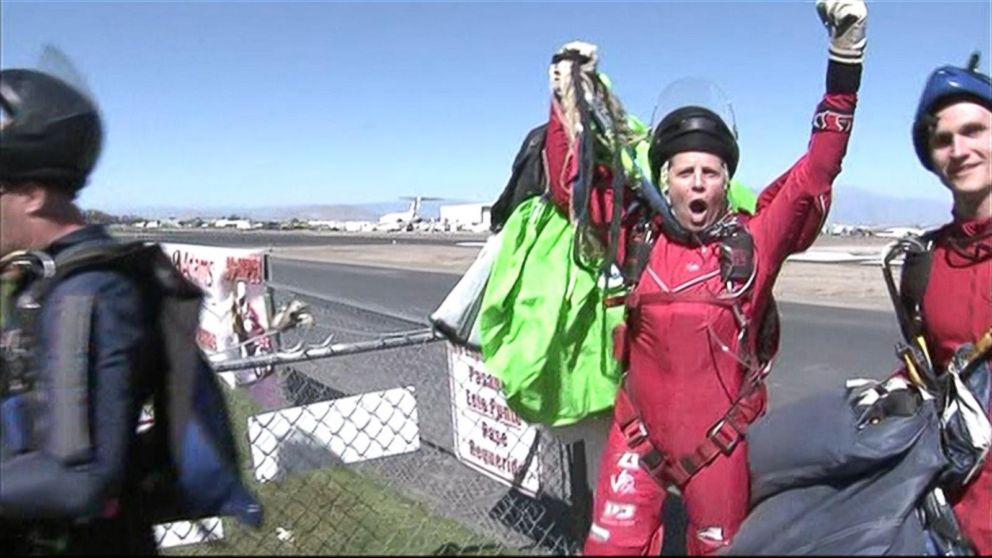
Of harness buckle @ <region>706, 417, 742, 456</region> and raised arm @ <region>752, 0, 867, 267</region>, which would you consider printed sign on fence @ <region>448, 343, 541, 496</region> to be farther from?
raised arm @ <region>752, 0, 867, 267</region>

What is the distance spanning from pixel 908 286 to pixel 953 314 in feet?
0.58

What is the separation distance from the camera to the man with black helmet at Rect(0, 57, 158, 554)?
1.79m

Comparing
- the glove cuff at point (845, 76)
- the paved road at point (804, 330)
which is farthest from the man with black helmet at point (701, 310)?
the paved road at point (804, 330)

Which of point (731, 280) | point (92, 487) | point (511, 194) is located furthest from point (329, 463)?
point (92, 487)

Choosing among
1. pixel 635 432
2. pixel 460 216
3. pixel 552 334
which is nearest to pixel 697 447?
pixel 635 432

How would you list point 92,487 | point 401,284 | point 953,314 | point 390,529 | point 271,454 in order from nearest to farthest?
point 92,487 → point 953,314 → point 271,454 → point 390,529 → point 401,284

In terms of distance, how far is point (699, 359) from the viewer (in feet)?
9.57

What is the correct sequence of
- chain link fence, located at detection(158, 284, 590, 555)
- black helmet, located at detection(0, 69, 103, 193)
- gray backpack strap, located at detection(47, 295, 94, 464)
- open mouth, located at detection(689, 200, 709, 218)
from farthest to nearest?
chain link fence, located at detection(158, 284, 590, 555), open mouth, located at detection(689, 200, 709, 218), black helmet, located at detection(0, 69, 103, 193), gray backpack strap, located at detection(47, 295, 94, 464)

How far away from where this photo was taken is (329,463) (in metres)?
4.04

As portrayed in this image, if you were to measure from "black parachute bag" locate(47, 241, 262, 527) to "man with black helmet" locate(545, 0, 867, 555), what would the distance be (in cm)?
117

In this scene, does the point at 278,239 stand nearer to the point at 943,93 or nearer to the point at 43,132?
the point at 943,93

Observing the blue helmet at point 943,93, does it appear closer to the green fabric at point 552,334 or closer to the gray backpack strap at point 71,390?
the green fabric at point 552,334

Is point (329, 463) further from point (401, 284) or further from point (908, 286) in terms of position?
point (401, 284)

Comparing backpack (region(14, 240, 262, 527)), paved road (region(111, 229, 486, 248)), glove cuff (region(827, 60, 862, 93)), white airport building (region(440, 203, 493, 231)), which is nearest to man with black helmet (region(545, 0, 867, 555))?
glove cuff (region(827, 60, 862, 93))
